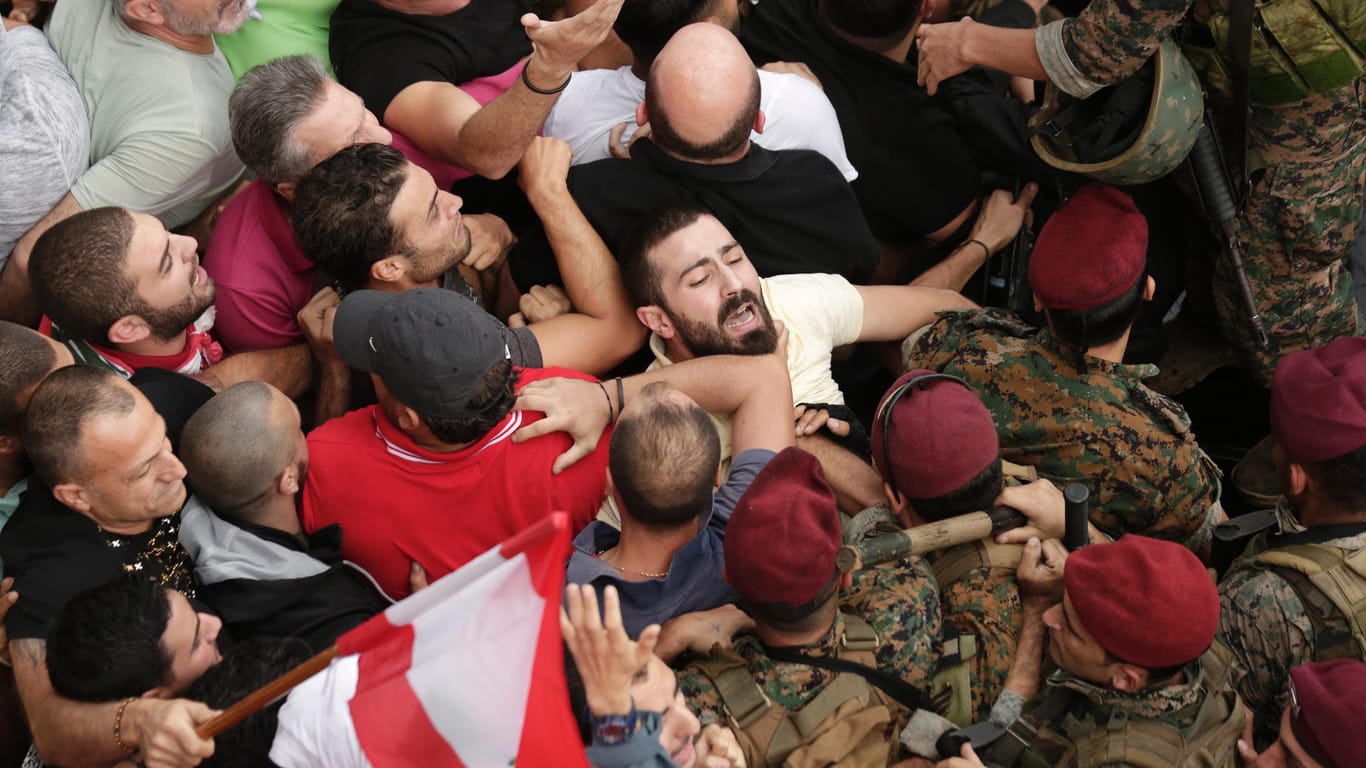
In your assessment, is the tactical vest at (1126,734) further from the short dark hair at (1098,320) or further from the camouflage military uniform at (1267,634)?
the short dark hair at (1098,320)

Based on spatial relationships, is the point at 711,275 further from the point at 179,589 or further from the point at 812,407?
the point at 179,589

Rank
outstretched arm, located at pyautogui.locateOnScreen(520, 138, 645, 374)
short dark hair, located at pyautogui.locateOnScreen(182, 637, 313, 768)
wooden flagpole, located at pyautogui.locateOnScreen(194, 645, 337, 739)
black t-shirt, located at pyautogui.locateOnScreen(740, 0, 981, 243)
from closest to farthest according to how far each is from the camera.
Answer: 1. wooden flagpole, located at pyautogui.locateOnScreen(194, 645, 337, 739)
2. short dark hair, located at pyautogui.locateOnScreen(182, 637, 313, 768)
3. outstretched arm, located at pyautogui.locateOnScreen(520, 138, 645, 374)
4. black t-shirt, located at pyautogui.locateOnScreen(740, 0, 981, 243)

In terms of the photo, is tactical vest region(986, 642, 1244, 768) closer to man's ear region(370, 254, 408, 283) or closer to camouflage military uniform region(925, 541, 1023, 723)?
camouflage military uniform region(925, 541, 1023, 723)

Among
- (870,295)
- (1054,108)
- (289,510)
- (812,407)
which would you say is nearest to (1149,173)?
(1054,108)

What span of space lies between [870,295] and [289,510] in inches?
77.7

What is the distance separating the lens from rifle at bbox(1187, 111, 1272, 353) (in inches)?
164

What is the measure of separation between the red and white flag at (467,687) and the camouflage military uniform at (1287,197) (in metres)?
2.21

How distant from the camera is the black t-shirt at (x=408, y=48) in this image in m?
4.30

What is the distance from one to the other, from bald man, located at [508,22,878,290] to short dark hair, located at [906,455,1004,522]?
1.16m

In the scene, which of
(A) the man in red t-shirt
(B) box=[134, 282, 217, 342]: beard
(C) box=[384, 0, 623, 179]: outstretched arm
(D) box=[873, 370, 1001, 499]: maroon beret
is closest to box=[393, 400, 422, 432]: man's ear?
(A) the man in red t-shirt

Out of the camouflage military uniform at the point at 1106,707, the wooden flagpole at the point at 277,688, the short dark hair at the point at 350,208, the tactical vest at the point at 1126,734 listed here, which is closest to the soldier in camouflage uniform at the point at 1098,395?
the tactical vest at the point at 1126,734

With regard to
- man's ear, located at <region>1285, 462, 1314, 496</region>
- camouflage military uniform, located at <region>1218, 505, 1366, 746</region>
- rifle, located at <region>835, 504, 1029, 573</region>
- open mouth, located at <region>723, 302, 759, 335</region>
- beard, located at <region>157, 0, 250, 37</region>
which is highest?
beard, located at <region>157, 0, 250, 37</region>

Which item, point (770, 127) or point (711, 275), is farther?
point (770, 127)

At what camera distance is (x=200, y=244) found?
170 inches
